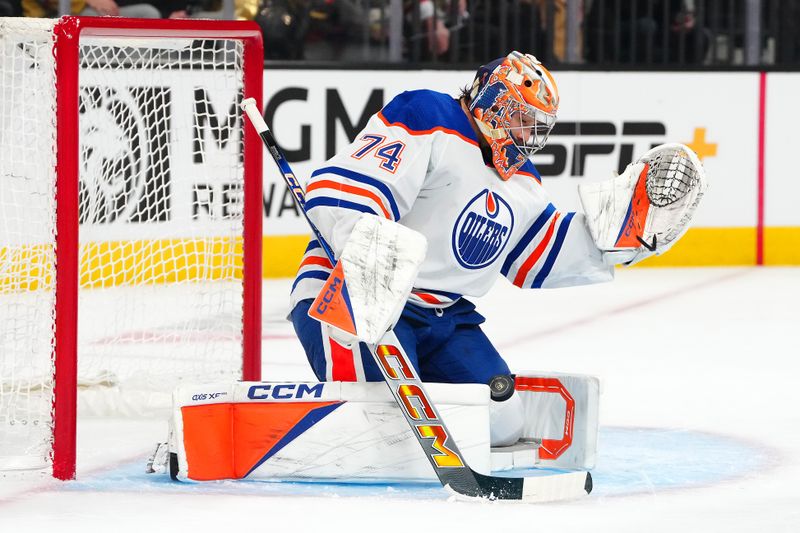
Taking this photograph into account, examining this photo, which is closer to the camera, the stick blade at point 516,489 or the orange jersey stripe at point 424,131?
the stick blade at point 516,489

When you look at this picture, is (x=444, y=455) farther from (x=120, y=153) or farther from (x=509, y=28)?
(x=509, y=28)

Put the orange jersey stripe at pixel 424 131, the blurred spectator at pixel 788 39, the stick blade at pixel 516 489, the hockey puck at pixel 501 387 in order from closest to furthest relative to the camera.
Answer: the stick blade at pixel 516 489
the orange jersey stripe at pixel 424 131
the hockey puck at pixel 501 387
the blurred spectator at pixel 788 39

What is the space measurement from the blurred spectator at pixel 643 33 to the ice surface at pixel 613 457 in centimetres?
167

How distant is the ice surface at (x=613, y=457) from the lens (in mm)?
2654

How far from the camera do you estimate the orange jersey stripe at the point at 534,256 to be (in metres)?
3.32

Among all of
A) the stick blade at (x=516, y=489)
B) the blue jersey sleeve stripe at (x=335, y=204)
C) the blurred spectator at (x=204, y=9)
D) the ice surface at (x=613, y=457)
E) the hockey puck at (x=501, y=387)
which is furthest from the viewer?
the blurred spectator at (x=204, y=9)

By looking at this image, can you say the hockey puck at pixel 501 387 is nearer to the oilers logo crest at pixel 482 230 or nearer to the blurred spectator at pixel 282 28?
the oilers logo crest at pixel 482 230

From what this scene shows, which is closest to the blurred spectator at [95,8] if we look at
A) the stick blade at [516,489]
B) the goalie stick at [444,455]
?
the goalie stick at [444,455]

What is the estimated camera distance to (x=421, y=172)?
9.71 ft

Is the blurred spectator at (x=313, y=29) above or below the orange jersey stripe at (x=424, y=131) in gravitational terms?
above

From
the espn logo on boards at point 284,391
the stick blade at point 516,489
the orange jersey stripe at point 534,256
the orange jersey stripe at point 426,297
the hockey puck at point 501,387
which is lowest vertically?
the stick blade at point 516,489

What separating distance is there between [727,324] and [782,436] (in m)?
1.87

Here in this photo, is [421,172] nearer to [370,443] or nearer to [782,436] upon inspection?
[370,443]

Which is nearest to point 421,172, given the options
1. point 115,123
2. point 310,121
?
point 115,123
